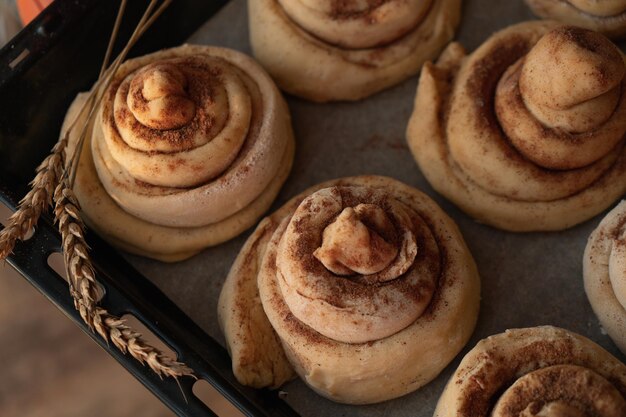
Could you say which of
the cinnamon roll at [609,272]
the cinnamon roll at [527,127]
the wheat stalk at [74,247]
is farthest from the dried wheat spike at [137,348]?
the cinnamon roll at [609,272]

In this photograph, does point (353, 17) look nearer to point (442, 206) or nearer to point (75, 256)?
point (442, 206)

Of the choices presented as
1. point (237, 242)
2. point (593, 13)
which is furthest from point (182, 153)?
point (593, 13)

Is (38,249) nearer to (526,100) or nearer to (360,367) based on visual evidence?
(360,367)

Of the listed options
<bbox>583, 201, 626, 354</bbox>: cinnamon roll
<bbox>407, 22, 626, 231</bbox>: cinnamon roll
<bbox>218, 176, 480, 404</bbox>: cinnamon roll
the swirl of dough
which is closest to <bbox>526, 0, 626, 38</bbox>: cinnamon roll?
<bbox>407, 22, 626, 231</bbox>: cinnamon roll

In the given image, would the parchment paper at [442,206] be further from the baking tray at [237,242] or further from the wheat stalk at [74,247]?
the wheat stalk at [74,247]

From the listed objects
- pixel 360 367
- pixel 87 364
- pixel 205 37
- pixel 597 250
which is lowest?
pixel 87 364

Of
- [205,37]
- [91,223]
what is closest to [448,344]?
[91,223]

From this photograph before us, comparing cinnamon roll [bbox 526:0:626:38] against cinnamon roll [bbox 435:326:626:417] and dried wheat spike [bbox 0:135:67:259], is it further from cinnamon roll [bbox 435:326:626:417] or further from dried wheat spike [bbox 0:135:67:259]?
dried wheat spike [bbox 0:135:67:259]
